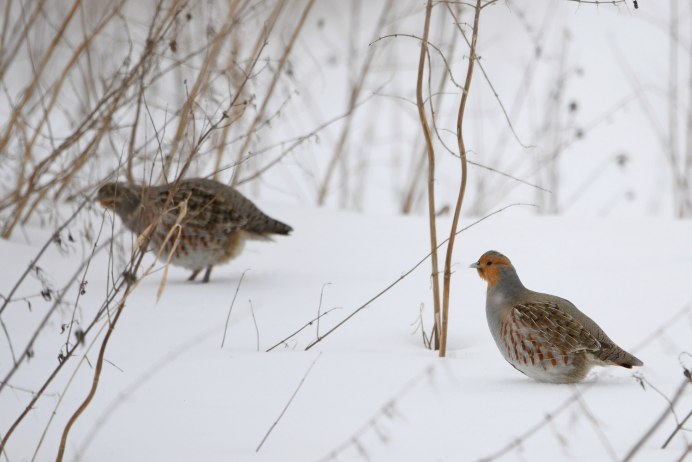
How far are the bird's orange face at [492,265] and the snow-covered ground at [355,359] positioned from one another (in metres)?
0.33

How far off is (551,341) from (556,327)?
63 millimetres

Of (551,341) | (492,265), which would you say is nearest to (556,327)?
(551,341)

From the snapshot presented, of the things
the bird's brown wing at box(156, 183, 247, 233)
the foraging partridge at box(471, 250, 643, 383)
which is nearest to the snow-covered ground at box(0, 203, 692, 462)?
the foraging partridge at box(471, 250, 643, 383)

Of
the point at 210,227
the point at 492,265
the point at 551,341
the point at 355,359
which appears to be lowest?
the point at 551,341

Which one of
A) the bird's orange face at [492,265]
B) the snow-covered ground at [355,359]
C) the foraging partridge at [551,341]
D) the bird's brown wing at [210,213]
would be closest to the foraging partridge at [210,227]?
the bird's brown wing at [210,213]

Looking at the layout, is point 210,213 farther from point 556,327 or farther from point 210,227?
point 556,327

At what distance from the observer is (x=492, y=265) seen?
362 cm

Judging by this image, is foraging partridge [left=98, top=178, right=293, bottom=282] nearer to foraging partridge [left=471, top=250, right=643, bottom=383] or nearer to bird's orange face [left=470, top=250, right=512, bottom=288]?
bird's orange face [left=470, top=250, right=512, bottom=288]

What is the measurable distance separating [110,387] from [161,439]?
1.64 feet

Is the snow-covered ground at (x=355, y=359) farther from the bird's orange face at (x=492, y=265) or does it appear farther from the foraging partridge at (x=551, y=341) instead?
the bird's orange face at (x=492, y=265)

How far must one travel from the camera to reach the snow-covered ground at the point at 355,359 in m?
2.73

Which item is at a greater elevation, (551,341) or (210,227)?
(210,227)

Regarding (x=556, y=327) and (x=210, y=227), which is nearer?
(x=556, y=327)

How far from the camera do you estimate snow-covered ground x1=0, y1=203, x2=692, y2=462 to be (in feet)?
8.95
